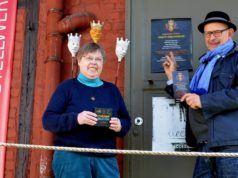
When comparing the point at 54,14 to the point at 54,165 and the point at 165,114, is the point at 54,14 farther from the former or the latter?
the point at 54,165

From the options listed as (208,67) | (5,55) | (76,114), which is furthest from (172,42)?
(5,55)

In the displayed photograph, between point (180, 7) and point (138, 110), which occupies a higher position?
point (180, 7)

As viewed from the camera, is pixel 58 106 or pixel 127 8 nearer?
pixel 58 106

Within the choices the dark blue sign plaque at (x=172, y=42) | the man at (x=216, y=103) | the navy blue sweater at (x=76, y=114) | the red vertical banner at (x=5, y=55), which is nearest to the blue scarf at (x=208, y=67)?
the man at (x=216, y=103)

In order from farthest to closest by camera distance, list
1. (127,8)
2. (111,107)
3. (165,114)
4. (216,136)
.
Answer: (127,8)
(165,114)
(111,107)
(216,136)

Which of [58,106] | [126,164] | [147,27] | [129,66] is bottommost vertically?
[126,164]

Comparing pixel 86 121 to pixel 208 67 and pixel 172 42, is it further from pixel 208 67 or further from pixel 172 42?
pixel 172 42

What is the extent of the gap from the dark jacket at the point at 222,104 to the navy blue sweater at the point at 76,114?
608 millimetres

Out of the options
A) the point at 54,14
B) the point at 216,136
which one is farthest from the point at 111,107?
the point at 54,14

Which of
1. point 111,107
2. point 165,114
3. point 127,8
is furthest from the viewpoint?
point 127,8

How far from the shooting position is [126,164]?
442 cm

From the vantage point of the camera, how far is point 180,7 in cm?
457

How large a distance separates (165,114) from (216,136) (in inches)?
38.2

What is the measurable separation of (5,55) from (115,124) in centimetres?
178
